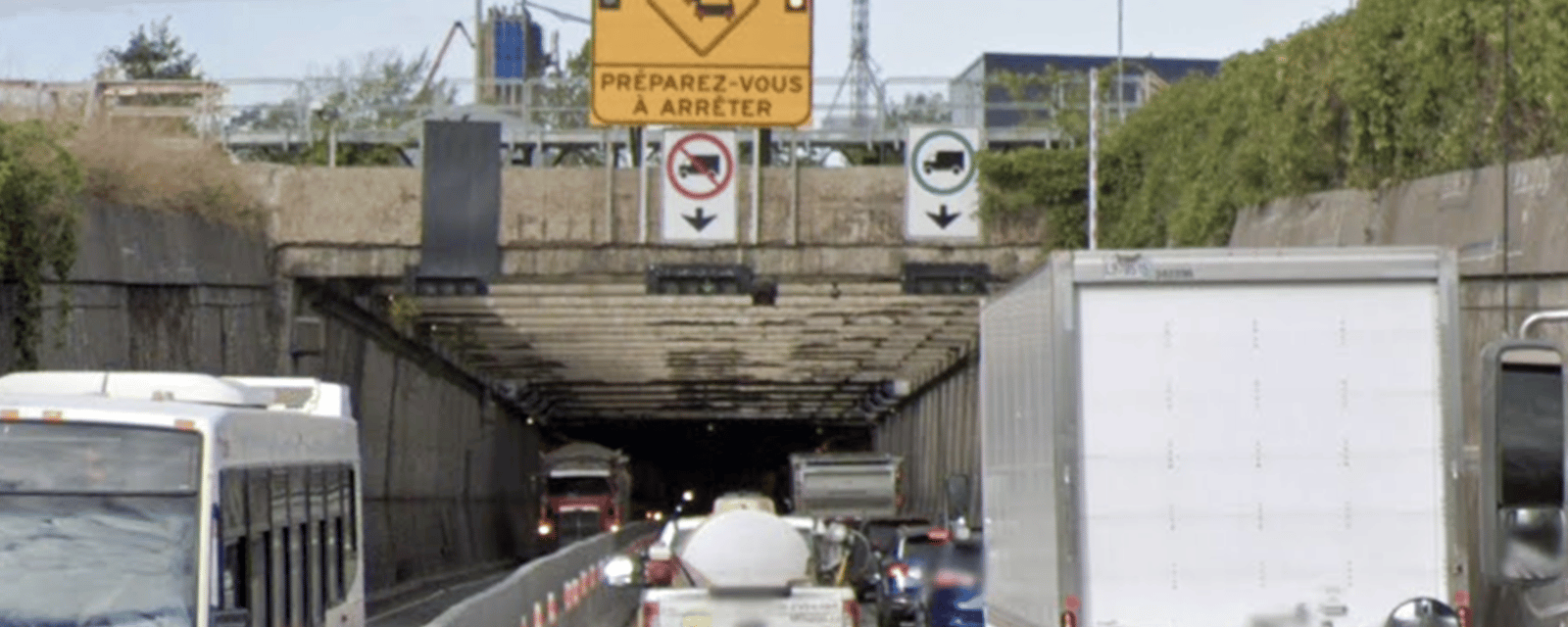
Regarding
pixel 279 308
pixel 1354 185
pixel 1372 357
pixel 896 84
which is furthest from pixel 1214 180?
pixel 1372 357

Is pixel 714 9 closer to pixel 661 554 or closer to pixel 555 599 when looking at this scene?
pixel 555 599

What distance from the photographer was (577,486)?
8544 centimetres

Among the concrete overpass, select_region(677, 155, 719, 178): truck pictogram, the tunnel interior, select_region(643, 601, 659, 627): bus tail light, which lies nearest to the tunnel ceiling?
the concrete overpass

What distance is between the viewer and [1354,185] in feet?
93.5

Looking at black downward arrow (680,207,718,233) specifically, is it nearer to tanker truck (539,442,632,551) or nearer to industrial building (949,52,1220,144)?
industrial building (949,52,1220,144)

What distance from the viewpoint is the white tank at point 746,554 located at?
2334 centimetres

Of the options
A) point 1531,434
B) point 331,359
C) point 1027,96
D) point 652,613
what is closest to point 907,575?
point 652,613

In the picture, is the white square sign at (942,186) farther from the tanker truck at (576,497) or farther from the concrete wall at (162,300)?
the tanker truck at (576,497)

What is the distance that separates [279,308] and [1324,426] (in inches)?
1360

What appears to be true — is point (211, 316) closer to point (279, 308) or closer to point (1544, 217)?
point (279, 308)

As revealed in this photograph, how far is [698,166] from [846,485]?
82.4ft

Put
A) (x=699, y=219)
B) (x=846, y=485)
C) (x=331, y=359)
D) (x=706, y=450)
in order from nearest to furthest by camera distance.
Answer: (x=699, y=219)
(x=331, y=359)
(x=846, y=485)
(x=706, y=450)

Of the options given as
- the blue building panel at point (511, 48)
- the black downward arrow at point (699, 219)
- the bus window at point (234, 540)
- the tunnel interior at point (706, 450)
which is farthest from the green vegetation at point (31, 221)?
the tunnel interior at point (706, 450)

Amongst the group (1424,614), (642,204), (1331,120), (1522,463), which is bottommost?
(1424,614)
